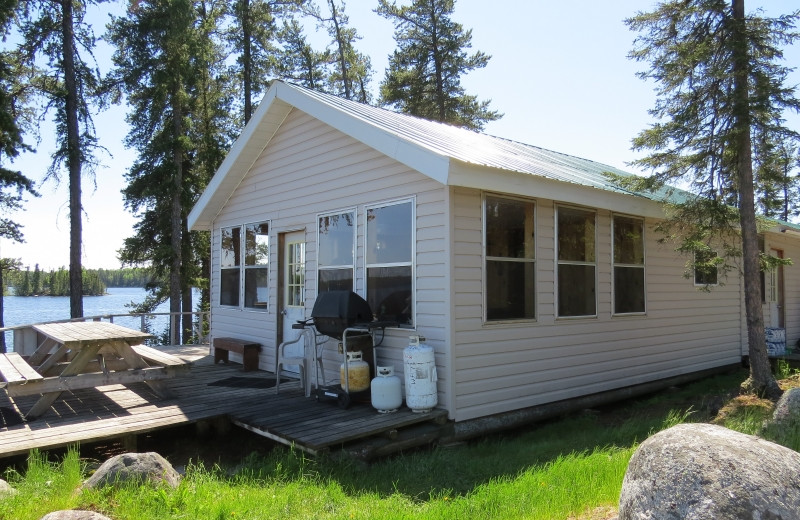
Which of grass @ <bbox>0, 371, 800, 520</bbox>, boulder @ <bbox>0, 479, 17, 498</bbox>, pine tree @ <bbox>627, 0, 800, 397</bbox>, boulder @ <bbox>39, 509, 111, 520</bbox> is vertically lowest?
grass @ <bbox>0, 371, 800, 520</bbox>

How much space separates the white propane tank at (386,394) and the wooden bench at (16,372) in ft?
10.7

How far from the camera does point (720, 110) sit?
717 cm

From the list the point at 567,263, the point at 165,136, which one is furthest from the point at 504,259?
the point at 165,136

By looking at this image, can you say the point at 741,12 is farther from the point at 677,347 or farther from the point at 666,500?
the point at 666,500

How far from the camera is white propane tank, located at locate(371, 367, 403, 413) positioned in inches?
224

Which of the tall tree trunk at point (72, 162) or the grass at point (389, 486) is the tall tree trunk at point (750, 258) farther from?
the tall tree trunk at point (72, 162)

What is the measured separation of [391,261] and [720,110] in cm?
469

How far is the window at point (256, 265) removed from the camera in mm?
8938

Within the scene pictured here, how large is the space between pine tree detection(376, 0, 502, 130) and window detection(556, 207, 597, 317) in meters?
15.3

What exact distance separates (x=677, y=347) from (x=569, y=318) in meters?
2.98

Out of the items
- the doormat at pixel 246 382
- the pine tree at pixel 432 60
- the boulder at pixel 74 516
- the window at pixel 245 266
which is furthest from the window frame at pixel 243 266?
the pine tree at pixel 432 60

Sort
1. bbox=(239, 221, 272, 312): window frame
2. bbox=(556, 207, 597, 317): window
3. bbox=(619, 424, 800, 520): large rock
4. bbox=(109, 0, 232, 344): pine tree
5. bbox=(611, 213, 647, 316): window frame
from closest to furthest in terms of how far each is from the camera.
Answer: bbox=(619, 424, 800, 520): large rock
bbox=(556, 207, 597, 317): window
bbox=(611, 213, 647, 316): window frame
bbox=(239, 221, 272, 312): window frame
bbox=(109, 0, 232, 344): pine tree

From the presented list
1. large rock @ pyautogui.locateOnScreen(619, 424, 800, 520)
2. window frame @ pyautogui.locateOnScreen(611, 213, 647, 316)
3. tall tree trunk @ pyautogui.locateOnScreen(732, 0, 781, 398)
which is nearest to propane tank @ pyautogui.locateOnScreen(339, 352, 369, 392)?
large rock @ pyautogui.locateOnScreen(619, 424, 800, 520)

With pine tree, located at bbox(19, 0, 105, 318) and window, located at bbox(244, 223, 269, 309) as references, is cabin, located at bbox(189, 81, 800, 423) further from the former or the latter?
pine tree, located at bbox(19, 0, 105, 318)
